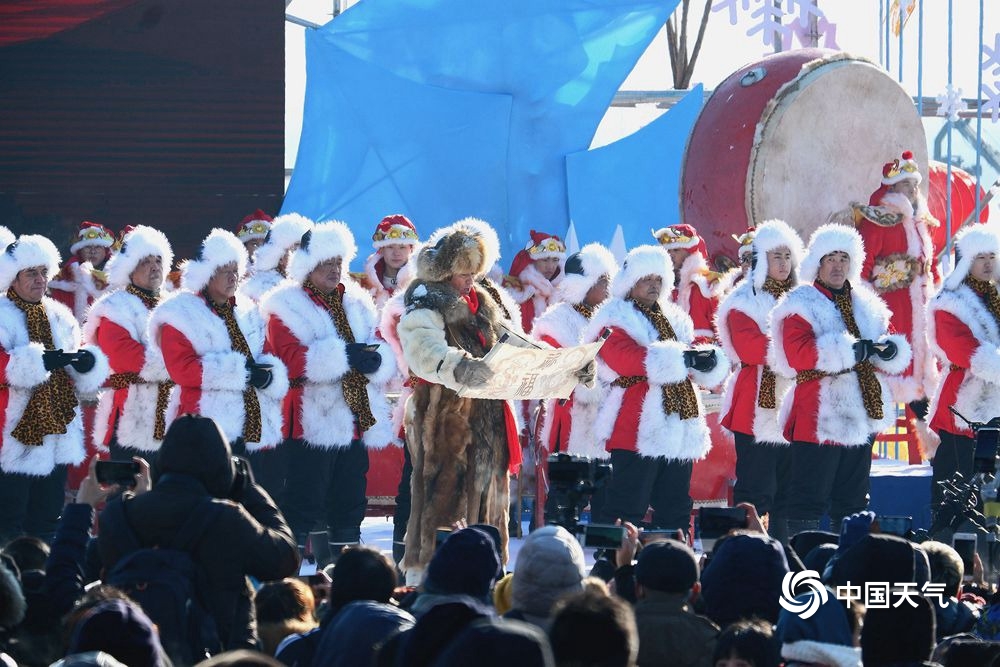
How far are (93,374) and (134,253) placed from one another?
69 centimetres

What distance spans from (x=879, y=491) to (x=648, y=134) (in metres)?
4.91

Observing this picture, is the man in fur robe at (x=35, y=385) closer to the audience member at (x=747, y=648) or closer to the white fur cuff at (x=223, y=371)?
the white fur cuff at (x=223, y=371)

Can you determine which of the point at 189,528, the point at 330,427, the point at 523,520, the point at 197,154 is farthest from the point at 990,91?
the point at 189,528

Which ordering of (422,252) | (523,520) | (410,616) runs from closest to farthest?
(410,616) < (422,252) < (523,520)

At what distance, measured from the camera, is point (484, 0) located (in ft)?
45.6

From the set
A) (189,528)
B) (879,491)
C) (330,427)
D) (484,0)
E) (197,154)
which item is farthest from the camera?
(484,0)

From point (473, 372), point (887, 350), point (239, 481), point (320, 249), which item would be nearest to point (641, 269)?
point (887, 350)

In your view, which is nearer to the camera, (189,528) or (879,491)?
(189,528)

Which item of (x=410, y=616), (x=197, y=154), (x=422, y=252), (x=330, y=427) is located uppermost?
(x=197, y=154)

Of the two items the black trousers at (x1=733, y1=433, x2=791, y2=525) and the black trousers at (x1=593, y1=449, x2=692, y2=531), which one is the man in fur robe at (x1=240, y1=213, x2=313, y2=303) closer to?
the black trousers at (x1=593, y1=449, x2=692, y2=531)

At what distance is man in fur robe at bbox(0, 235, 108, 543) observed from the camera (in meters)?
8.57

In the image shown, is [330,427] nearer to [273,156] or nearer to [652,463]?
[652,463]

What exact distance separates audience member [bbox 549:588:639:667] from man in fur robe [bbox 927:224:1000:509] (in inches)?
246

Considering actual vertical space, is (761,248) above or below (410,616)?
above
